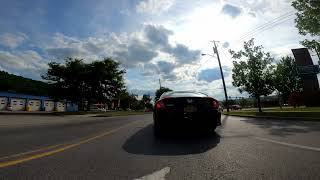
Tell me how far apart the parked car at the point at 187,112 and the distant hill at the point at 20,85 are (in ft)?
302

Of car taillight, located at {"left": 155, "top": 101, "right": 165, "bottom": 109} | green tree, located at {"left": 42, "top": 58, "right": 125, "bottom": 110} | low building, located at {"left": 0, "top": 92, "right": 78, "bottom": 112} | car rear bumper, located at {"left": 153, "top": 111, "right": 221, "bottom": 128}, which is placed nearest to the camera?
car rear bumper, located at {"left": 153, "top": 111, "right": 221, "bottom": 128}

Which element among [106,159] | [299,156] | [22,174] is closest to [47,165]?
[22,174]

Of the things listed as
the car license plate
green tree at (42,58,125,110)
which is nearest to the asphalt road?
the car license plate

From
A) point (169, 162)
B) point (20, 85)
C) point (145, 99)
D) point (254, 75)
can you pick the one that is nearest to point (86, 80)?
point (254, 75)

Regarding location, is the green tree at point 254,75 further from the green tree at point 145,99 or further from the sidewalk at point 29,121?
the green tree at point 145,99

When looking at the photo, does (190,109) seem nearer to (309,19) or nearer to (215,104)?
(215,104)

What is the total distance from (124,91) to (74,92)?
10.4 metres

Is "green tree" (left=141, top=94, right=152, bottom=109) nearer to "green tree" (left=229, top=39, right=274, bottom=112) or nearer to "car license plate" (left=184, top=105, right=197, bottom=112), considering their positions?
"green tree" (left=229, top=39, right=274, bottom=112)

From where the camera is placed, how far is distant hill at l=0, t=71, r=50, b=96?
9390 cm

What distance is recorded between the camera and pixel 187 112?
8.20 metres

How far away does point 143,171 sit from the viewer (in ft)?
13.7

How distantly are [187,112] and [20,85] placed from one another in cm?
10556

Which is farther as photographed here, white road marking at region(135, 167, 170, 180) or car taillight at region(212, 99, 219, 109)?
car taillight at region(212, 99, 219, 109)

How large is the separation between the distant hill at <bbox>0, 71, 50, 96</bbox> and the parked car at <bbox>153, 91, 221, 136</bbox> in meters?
92.0
